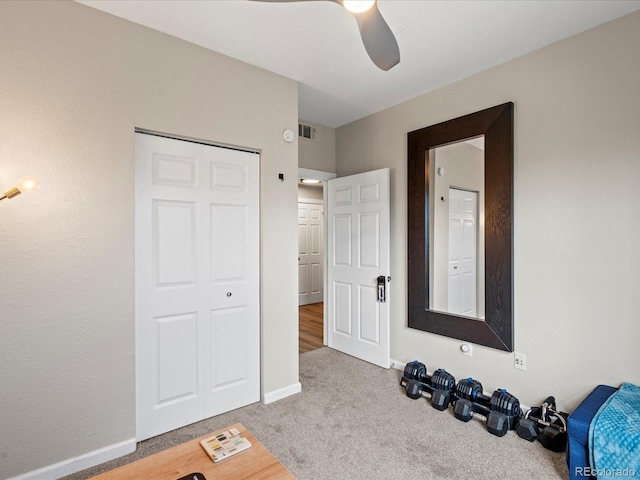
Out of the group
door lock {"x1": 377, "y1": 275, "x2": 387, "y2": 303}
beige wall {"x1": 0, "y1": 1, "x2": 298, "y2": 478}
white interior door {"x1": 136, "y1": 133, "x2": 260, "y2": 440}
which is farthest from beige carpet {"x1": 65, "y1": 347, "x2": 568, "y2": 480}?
door lock {"x1": 377, "y1": 275, "x2": 387, "y2": 303}

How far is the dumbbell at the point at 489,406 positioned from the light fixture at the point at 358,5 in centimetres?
248

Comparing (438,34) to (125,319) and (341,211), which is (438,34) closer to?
(341,211)

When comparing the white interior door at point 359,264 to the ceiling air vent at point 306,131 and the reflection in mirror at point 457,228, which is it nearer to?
the reflection in mirror at point 457,228

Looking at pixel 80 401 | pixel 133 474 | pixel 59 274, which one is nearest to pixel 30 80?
pixel 59 274

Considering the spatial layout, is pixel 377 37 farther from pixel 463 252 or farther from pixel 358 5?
pixel 463 252

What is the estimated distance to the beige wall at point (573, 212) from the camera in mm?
2047

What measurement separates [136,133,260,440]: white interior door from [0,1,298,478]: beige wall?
12 centimetres

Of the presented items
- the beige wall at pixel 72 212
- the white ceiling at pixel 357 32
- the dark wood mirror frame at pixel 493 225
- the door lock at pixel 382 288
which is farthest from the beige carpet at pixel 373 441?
the white ceiling at pixel 357 32

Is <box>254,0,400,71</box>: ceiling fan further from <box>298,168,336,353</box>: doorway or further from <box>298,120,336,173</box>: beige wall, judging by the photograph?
<box>298,168,336,353</box>: doorway

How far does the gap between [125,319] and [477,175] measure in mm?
2801

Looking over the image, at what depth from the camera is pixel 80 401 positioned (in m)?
1.92

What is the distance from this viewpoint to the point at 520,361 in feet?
8.21

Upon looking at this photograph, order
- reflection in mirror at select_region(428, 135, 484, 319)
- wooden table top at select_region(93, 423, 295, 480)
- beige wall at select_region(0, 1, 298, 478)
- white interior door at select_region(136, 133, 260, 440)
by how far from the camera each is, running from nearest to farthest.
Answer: wooden table top at select_region(93, 423, 295, 480), beige wall at select_region(0, 1, 298, 478), white interior door at select_region(136, 133, 260, 440), reflection in mirror at select_region(428, 135, 484, 319)

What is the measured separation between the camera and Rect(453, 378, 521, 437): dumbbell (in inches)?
88.0
